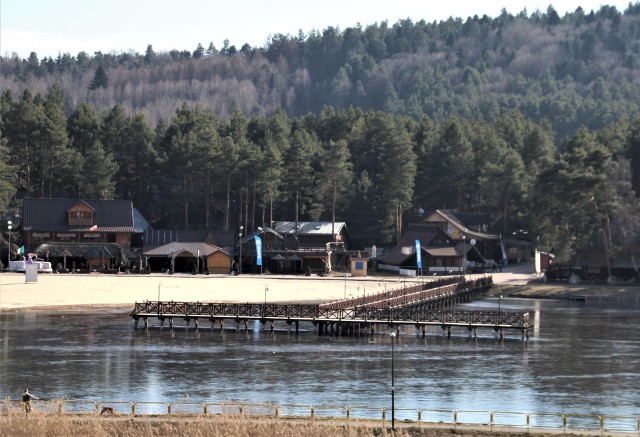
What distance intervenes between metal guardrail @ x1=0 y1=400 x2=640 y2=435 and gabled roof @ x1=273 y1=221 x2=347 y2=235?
88235 millimetres

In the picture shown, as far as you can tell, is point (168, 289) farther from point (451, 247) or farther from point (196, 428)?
point (196, 428)

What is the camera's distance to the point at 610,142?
15188 cm

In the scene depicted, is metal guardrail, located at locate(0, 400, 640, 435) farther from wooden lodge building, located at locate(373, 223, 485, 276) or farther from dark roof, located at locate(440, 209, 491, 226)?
dark roof, located at locate(440, 209, 491, 226)

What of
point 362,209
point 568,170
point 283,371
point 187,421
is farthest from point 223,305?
point 362,209

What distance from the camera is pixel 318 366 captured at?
225 ft

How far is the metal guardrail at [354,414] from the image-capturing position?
49375mm

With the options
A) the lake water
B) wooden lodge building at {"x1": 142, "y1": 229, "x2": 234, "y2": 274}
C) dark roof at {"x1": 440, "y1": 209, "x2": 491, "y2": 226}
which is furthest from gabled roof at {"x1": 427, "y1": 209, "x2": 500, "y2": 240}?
the lake water

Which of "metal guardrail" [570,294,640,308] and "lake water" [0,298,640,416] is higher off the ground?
"metal guardrail" [570,294,640,308]

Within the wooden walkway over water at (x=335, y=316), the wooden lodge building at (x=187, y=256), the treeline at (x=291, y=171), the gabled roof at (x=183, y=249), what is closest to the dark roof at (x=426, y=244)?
the treeline at (x=291, y=171)

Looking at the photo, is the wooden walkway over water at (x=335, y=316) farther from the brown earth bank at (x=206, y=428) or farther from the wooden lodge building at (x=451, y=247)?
the wooden lodge building at (x=451, y=247)

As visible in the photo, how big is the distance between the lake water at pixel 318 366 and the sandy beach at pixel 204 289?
329 inches

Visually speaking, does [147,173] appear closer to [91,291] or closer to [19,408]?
[91,291]

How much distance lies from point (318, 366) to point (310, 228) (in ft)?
250

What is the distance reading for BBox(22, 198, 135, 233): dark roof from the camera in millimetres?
134125
